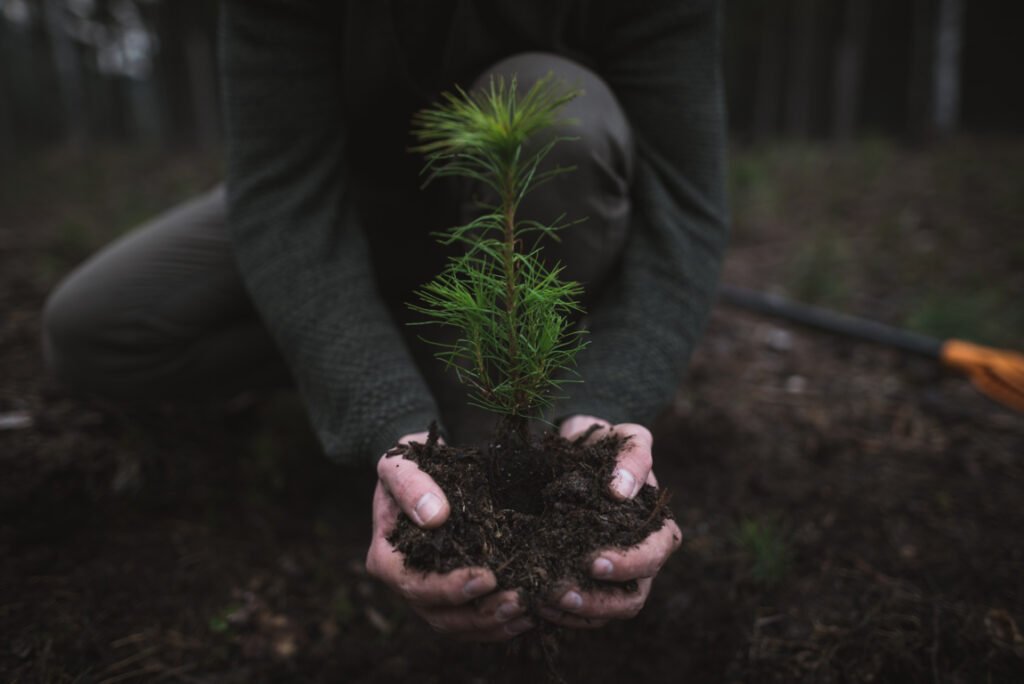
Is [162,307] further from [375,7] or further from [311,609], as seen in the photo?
[375,7]

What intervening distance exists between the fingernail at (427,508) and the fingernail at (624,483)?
0.30m

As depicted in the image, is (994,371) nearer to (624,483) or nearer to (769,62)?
(624,483)

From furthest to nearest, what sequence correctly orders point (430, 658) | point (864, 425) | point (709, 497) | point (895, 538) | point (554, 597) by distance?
point (864, 425) < point (709, 497) < point (895, 538) < point (430, 658) < point (554, 597)

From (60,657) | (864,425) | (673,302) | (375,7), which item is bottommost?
(864,425)

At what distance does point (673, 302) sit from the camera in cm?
149

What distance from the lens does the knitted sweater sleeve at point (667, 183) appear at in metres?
1.46

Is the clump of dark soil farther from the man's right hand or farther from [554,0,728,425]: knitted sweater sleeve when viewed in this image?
[554,0,728,425]: knitted sweater sleeve

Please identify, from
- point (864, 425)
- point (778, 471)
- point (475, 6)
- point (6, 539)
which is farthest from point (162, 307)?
point (864, 425)

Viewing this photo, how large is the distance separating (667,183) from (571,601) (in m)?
A: 1.18

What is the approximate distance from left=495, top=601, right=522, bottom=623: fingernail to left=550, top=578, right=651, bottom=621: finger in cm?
6

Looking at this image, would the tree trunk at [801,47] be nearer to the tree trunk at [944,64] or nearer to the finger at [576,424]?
the tree trunk at [944,64]

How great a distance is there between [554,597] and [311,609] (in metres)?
1.04

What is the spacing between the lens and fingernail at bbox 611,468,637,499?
3.21 ft

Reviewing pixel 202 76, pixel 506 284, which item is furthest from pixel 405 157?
pixel 202 76
